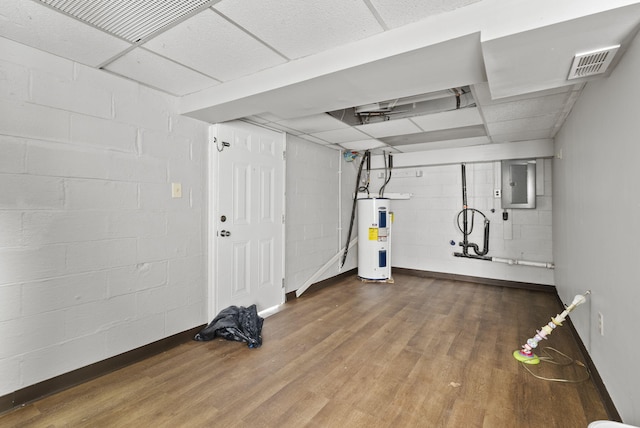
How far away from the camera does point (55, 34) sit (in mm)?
1767

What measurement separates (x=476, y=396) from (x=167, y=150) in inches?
120

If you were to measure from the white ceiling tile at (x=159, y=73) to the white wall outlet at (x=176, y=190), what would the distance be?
81 centimetres

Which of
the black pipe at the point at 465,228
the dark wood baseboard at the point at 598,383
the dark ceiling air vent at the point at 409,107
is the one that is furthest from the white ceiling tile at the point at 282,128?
the dark wood baseboard at the point at 598,383

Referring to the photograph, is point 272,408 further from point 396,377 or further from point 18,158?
point 18,158

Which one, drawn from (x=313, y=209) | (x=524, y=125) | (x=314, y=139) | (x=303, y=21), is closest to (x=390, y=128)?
(x=314, y=139)

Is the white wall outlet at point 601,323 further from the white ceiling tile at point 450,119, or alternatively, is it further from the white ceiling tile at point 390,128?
the white ceiling tile at point 390,128

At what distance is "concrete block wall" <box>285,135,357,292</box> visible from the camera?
13.6 ft

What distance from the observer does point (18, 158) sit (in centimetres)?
187

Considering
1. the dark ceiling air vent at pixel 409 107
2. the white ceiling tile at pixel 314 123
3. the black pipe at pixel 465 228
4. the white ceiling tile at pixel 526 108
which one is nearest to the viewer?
the white ceiling tile at pixel 526 108

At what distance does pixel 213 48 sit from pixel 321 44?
2.26ft

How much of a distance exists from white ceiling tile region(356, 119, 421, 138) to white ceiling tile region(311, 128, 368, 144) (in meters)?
0.13

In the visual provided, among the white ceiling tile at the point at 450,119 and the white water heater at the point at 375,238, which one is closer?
the white ceiling tile at the point at 450,119

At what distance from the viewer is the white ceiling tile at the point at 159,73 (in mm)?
2055

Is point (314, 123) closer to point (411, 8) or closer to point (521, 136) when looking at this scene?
point (411, 8)
